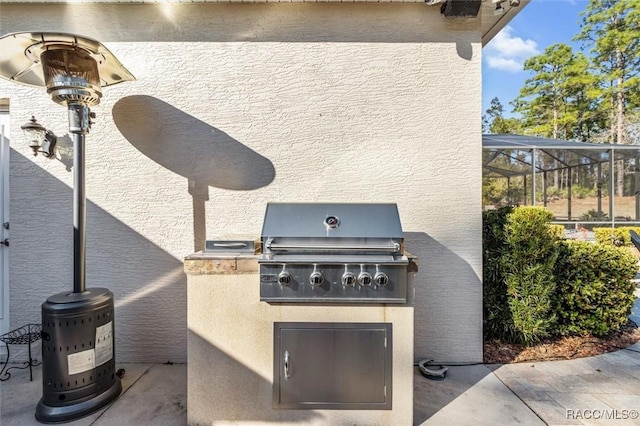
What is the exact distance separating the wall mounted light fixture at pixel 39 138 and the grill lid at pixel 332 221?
2.20 meters

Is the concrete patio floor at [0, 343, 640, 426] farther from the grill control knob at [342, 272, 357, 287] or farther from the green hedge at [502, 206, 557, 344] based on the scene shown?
the grill control knob at [342, 272, 357, 287]

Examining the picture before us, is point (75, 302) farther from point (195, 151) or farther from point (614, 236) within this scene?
point (614, 236)

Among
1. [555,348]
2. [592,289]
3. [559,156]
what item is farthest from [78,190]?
[559,156]

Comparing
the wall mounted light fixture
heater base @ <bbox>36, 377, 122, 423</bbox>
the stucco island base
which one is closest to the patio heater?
heater base @ <bbox>36, 377, 122, 423</bbox>

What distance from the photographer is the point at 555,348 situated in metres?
2.90

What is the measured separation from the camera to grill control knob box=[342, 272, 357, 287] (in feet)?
5.93

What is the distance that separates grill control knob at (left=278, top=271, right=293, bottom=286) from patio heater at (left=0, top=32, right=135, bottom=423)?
1.43 meters

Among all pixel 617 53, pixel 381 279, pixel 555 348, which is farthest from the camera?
pixel 617 53

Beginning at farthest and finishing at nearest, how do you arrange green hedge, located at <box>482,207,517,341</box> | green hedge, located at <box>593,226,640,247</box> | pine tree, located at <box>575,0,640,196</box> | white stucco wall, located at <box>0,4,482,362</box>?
pine tree, located at <box>575,0,640,196</box>, green hedge, located at <box>593,226,640,247</box>, green hedge, located at <box>482,207,517,341</box>, white stucco wall, located at <box>0,4,482,362</box>

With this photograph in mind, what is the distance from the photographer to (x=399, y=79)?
2775mm

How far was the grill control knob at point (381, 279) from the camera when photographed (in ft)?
5.89

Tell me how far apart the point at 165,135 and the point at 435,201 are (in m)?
2.68

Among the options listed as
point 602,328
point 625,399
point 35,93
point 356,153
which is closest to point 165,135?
point 35,93

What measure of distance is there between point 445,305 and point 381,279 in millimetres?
1371
